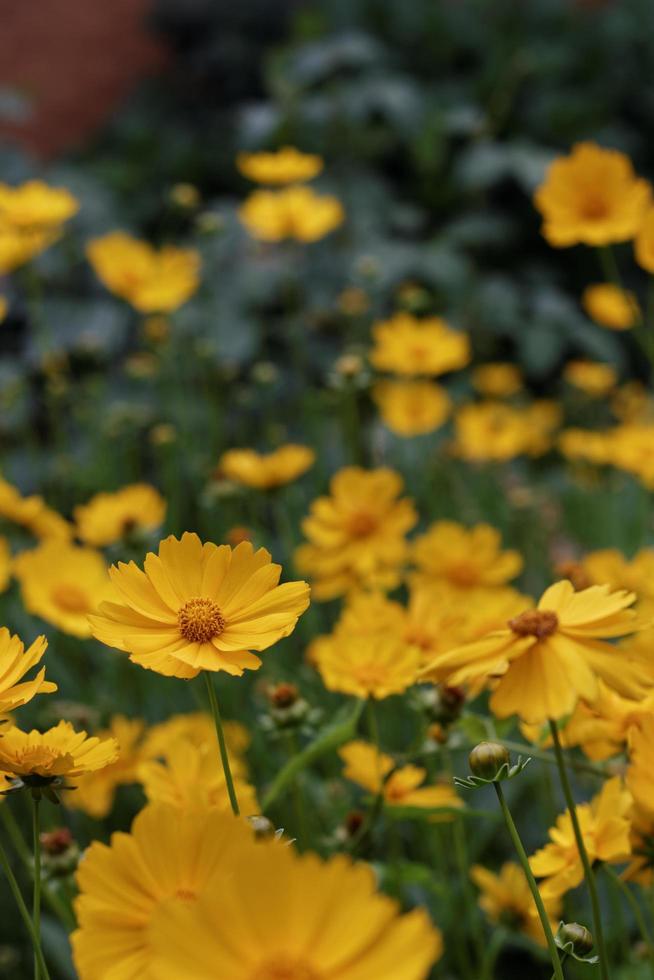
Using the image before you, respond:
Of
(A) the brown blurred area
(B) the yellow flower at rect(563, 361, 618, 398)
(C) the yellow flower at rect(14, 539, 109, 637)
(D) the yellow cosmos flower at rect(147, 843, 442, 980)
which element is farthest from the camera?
(A) the brown blurred area

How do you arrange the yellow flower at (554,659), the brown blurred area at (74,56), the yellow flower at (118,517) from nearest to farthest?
the yellow flower at (554,659) < the yellow flower at (118,517) < the brown blurred area at (74,56)

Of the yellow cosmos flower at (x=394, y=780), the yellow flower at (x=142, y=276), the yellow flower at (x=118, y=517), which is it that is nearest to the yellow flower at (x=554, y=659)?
the yellow cosmos flower at (x=394, y=780)

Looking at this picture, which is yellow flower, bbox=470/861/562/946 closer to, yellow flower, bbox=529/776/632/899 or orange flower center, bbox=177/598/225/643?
yellow flower, bbox=529/776/632/899

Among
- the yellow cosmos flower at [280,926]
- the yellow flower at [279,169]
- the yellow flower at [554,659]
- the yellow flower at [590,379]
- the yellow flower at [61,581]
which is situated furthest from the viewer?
the yellow flower at [590,379]

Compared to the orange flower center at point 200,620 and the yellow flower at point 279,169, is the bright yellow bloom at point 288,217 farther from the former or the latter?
the orange flower center at point 200,620

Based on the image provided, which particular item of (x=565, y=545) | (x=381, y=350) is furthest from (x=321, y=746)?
(x=565, y=545)

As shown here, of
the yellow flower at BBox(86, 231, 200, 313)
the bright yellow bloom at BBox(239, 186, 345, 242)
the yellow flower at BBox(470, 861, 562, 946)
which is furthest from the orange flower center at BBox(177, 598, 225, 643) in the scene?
the bright yellow bloom at BBox(239, 186, 345, 242)

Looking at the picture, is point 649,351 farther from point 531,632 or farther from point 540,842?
point 531,632
